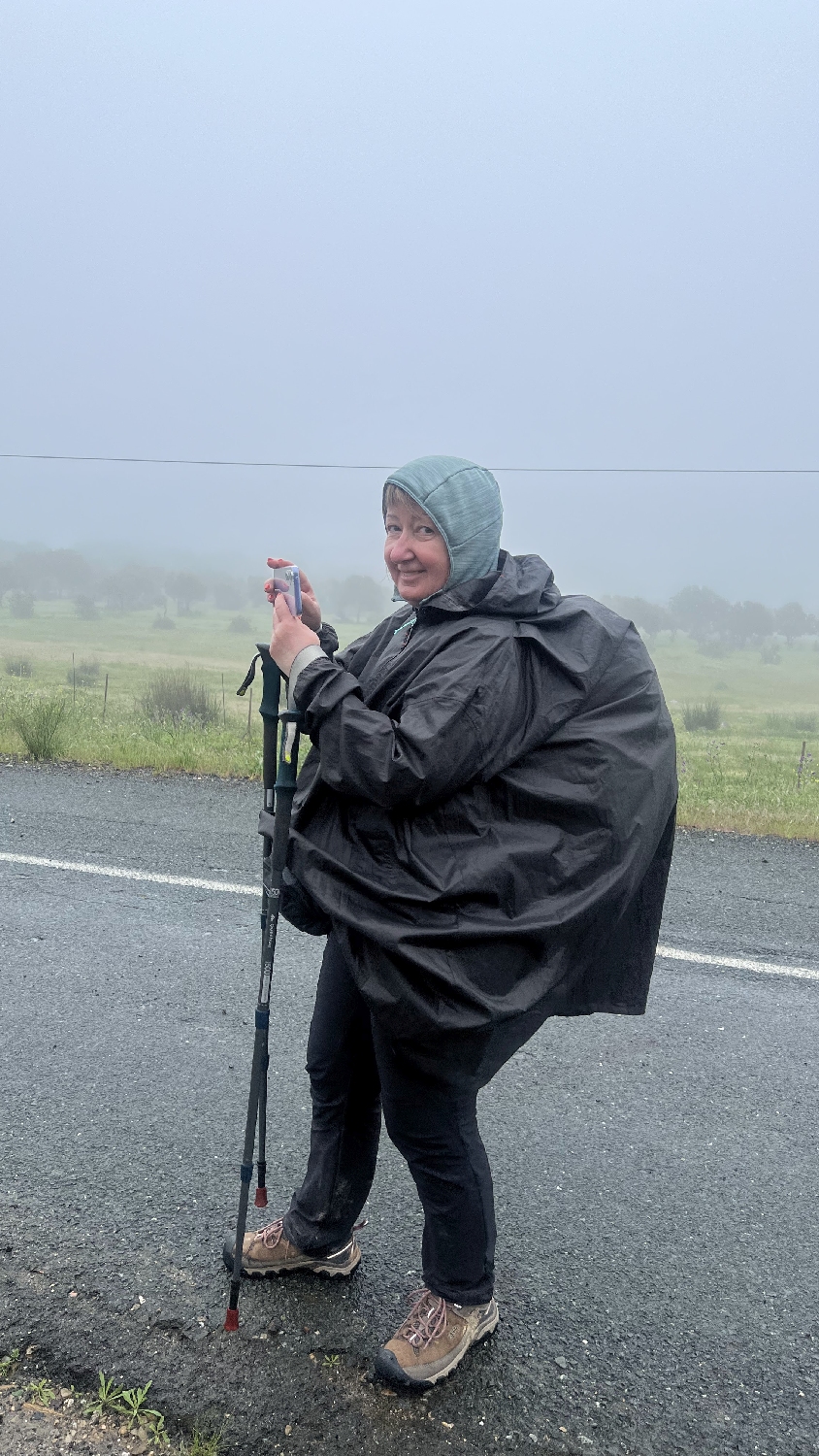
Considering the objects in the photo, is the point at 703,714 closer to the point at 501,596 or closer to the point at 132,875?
the point at 132,875

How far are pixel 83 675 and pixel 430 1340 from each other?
20247mm

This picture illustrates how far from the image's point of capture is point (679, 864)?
650 cm

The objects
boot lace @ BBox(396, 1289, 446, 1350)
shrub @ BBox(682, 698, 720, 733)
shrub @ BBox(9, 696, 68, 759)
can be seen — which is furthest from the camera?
shrub @ BBox(682, 698, 720, 733)

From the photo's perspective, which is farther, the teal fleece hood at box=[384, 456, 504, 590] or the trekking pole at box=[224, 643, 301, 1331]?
the trekking pole at box=[224, 643, 301, 1331]

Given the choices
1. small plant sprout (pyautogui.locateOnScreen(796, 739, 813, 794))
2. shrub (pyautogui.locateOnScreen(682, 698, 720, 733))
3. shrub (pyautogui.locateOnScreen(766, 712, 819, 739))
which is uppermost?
small plant sprout (pyautogui.locateOnScreen(796, 739, 813, 794))

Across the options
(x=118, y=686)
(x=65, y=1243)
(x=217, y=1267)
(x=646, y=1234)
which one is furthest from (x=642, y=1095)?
(x=118, y=686)

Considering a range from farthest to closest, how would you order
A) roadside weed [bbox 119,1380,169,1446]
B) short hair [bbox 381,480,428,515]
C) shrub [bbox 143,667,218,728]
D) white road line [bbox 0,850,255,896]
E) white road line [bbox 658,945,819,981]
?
1. shrub [bbox 143,667,218,728]
2. white road line [bbox 0,850,255,896]
3. white road line [bbox 658,945,819,981]
4. short hair [bbox 381,480,428,515]
5. roadside weed [bbox 119,1380,169,1446]

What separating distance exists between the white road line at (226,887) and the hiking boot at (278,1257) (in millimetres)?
2568

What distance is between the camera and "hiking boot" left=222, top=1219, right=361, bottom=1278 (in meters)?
2.54

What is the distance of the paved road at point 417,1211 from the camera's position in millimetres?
2229

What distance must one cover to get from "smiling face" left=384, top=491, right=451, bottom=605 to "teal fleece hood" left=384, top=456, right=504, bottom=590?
0.08 ft

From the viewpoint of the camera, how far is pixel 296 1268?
2578 millimetres

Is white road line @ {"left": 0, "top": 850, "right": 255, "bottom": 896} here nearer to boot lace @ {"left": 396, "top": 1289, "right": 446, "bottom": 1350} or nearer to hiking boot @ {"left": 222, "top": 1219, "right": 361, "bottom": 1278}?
hiking boot @ {"left": 222, "top": 1219, "right": 361, "bottom": 1278}

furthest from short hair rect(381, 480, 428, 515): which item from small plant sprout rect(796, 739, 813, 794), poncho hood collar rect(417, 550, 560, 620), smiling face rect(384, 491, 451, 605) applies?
small plant sprout rect(796, 739, 813, 794)
